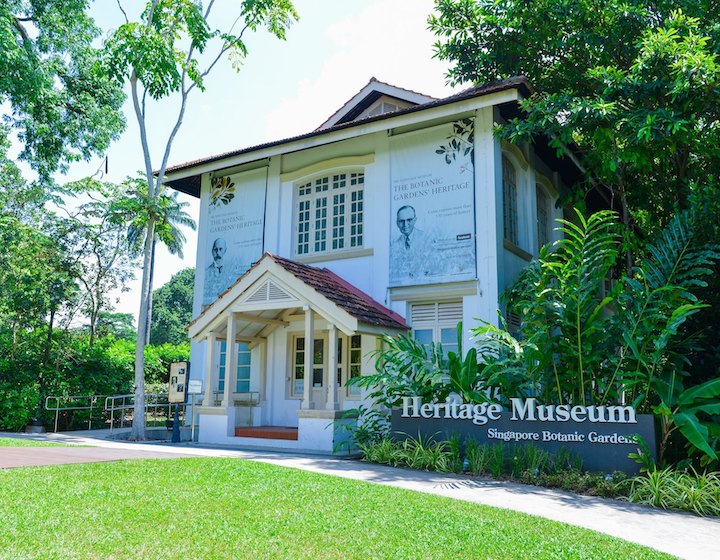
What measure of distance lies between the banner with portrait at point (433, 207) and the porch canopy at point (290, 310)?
4.43ft

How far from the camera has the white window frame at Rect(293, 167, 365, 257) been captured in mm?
15625

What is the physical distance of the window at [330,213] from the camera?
15648 millimetres

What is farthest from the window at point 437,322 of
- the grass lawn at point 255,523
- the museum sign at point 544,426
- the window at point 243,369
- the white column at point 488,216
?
the grass lawn at point 255,523

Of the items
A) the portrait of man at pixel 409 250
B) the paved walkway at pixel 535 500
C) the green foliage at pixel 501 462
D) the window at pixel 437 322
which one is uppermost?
the portrait of man at pixel 409 250

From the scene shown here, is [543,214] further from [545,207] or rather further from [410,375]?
[410,375]

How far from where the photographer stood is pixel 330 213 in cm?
1599

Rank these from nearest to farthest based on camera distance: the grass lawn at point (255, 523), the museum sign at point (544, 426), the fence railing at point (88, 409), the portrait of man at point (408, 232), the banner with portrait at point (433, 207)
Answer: the grass lawn at point (255, 523), the museum sign at point (544, 426), the banner with portrait at point (433, 207), the portrait of man at point (408, 232), the fence railing at point (88, 409)

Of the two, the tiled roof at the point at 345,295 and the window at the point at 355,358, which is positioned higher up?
the tiled roof at the point at 345,295

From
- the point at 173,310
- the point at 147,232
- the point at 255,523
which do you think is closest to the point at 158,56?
the point at 147,232

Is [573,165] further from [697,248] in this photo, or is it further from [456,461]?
[456,461]

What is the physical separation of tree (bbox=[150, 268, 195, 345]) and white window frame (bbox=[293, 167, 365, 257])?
39.0m

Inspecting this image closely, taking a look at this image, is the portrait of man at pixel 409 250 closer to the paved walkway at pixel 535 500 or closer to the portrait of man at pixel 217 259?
the paved walkway at pixel 535 500

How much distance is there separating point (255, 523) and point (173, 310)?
5507cm

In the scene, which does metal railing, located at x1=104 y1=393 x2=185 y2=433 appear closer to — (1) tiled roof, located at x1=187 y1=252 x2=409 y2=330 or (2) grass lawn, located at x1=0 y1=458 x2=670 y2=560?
(1) tiled roof, located at x1=187 y1=252 x2=409 y2=330
